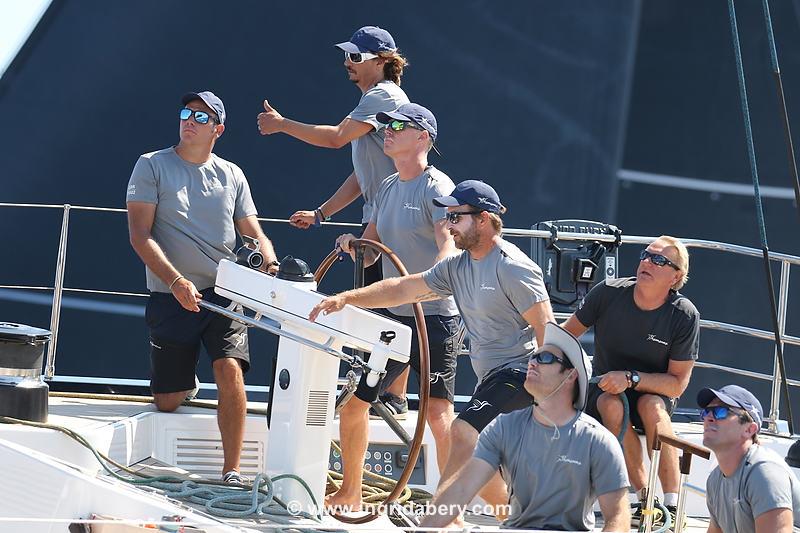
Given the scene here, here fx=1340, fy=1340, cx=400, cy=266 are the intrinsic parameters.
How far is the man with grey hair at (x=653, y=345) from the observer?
4.58 meters

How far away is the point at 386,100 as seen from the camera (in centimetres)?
490

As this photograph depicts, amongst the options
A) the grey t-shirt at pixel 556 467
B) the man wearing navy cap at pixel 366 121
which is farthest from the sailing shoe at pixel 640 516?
the man wearing navy cap at pixel 366 121

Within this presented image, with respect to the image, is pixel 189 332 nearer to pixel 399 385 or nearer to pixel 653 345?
pixel 399 385

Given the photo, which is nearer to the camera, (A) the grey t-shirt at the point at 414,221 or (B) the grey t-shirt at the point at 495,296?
(B) the grey t-shirt at the point at 495,296

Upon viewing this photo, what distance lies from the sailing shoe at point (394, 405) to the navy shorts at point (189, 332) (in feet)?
1.84

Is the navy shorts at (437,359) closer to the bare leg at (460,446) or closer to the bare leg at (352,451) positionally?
the bare leg at (352,451)

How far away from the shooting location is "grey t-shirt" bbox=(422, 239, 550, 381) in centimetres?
411

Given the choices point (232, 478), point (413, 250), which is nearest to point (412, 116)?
point (413, 250)

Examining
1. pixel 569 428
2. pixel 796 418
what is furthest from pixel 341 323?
pixel 796 418

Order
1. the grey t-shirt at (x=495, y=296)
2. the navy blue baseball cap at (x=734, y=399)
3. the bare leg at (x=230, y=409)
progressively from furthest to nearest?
the bare leg at (x=230, y=409) < the grey t-shirt at (x=495, y=296) < the navy blue baseball cap at (x=734, y=399)

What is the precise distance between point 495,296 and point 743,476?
0.98 metres

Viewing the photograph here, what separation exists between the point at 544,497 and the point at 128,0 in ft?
15.3

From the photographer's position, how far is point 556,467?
3.54 m

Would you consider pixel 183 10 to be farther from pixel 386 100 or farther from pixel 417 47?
pixel 386 100
